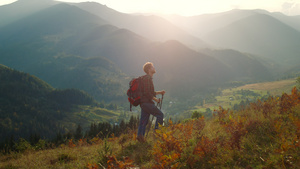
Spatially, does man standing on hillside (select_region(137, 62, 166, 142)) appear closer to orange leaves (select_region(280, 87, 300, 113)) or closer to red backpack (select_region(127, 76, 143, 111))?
red backpack (select_region(127, 76, 143, 111))

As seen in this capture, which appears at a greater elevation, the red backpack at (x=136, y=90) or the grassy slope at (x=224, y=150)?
the red backpack at (x=136, y=90)

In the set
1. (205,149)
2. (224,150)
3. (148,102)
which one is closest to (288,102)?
(224,150)

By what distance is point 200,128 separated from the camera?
7105mm

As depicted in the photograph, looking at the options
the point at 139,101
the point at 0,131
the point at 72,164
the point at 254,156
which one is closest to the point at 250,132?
the point at 254,156

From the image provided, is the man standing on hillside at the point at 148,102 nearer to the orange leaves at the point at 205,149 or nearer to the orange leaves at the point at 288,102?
the orange leaves at the point at 205,149

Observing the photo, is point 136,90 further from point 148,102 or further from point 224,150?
point 224,150

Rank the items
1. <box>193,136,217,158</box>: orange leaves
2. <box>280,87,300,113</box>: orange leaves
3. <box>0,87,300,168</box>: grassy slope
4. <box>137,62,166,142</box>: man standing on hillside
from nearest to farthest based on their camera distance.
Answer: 1. <box>0,87,300,168</box>: grassy slope
2. <box>193,136,217,158</box>: orange leaves
3. <box>280,87,300,113</box>: orange leaves
4. <box>137,62,166,142</box>: man standing on hillside

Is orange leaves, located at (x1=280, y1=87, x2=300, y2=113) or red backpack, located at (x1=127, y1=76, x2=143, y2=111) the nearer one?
orange leaves, located at (x1=280, y1=87, x2=300, y2=113)

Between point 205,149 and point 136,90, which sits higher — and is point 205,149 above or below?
below

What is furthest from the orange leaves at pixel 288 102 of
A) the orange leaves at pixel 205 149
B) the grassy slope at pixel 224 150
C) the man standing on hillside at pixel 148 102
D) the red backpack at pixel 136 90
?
the red backpack at pixel 136 90

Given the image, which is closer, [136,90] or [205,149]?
[205,149]

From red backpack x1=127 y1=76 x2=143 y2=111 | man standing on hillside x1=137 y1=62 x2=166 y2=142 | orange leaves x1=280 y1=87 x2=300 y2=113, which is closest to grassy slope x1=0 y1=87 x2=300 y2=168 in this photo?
orange leaves x1=280 y1=87 x2=300 y2=113

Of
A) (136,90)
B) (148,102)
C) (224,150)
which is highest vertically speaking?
(136,90)

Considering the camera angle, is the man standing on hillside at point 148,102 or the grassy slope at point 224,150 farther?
the man standing on hillside at point 148,102
